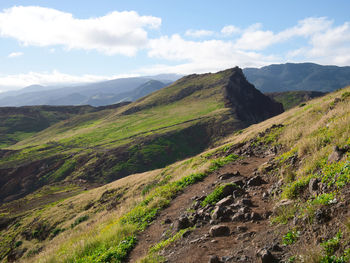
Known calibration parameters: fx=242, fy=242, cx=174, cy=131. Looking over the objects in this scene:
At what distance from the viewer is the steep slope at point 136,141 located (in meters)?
77.0

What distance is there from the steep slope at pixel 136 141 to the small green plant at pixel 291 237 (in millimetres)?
69679

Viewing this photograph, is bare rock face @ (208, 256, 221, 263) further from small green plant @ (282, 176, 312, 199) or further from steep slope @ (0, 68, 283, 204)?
steep slope @ (0, 68, 283, 204)

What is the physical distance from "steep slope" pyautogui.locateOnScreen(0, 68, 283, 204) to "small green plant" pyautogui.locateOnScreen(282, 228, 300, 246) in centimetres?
6968

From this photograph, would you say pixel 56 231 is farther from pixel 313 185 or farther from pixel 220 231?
pixel 313 185

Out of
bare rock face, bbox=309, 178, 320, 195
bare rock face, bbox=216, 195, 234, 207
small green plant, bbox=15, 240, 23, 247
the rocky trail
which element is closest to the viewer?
the rocky trail

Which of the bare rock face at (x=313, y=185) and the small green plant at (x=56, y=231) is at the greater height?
the bare rock face at (x=313, y=185)

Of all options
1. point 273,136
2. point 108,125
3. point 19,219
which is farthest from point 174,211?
point 108,125

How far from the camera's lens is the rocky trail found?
21.3ft

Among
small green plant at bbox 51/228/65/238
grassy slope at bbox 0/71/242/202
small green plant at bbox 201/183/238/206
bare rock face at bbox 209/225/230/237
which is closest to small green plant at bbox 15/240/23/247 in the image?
small green plant at bbox 51/228/65/238

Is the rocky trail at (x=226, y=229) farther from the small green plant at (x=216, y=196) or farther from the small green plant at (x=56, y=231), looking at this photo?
the small green plant at (x=56, y=231)

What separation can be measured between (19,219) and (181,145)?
54.7 metres

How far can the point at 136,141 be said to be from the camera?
8950cm

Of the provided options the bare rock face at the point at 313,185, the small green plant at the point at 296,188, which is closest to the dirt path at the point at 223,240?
the small green plant at the point at 296,188

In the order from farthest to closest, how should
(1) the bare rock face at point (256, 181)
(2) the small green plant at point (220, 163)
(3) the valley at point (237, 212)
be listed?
(2) the small green plant at point (220, 163), (1) the bare rock face at point (256, 181), (3) the valley at point (237, 212)
